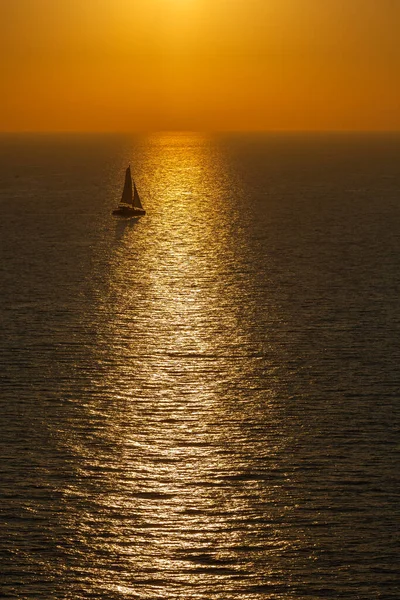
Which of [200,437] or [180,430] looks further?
[180,430]

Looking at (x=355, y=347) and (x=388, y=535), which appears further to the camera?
(x=355, y=347)

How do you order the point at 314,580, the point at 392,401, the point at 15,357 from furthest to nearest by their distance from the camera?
the point at 15,357 → the point at 392,401 → the point at 314,580

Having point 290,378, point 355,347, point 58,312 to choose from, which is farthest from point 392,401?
point 58,312

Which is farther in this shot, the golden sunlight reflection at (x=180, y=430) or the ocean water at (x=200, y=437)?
the golden sunlight reflection at (x=180, y=430)

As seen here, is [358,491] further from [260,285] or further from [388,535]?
[260,285]

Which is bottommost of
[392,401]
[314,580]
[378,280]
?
[314,580]

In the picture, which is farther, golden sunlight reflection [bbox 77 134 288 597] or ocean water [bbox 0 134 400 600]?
golden sunlight reflection [bbox 77 134 288 597]

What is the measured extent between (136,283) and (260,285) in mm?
16450

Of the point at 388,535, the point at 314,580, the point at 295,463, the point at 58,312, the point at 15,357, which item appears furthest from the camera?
the point at 58,312

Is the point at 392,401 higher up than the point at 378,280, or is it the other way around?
the point at 378,280

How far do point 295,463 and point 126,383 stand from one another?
21752mm

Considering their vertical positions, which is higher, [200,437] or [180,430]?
[180,430]

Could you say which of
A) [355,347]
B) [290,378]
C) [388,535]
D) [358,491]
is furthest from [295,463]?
[355,347]

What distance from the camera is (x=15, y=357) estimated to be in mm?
87812
